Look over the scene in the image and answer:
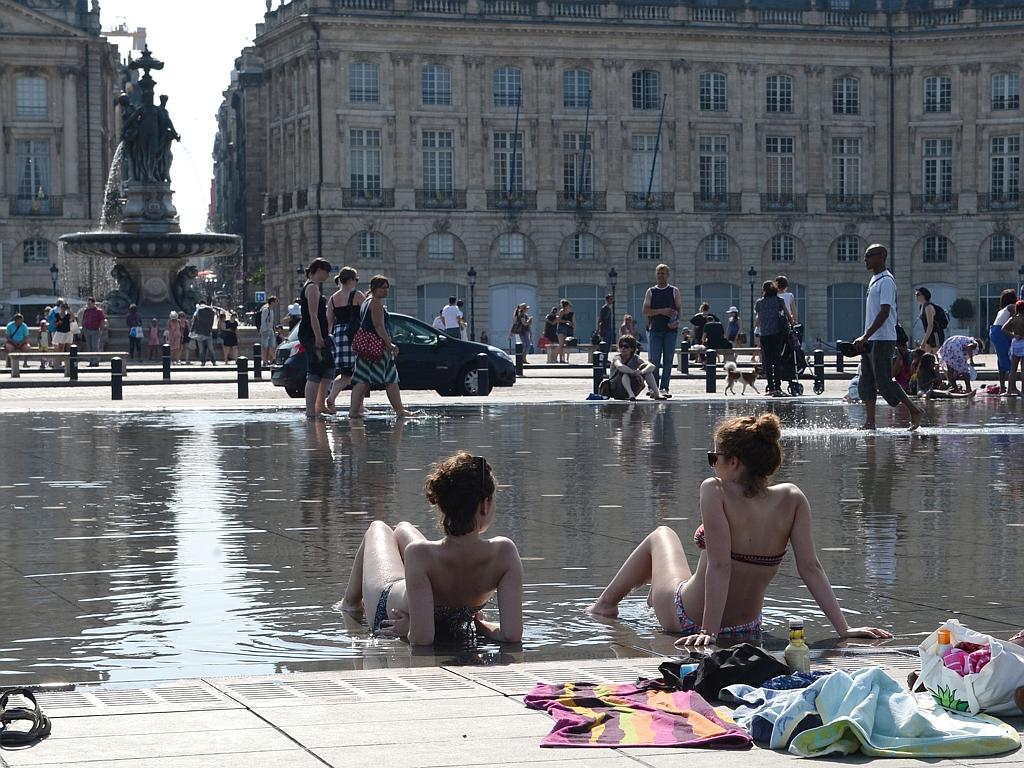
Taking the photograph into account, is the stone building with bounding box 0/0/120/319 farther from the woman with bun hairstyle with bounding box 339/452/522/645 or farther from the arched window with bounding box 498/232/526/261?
the woman with bun hairstyle with bounding box 339/452/522/645

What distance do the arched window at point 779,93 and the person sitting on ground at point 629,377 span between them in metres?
56.5

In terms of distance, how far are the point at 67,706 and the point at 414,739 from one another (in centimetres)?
119

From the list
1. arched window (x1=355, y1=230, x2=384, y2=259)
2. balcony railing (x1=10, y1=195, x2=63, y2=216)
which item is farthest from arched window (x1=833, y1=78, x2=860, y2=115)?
balcony railing (x1=10, y1=195, x2=63, y2=216)

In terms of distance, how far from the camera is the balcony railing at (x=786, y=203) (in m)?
82.5

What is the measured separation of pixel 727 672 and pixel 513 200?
242 ft

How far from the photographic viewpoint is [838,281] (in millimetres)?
83562

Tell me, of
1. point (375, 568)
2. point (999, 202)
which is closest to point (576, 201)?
point (999, 202)

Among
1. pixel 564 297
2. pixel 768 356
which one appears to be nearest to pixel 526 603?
pixel 768 356

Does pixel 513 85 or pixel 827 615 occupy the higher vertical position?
pixel 513 85

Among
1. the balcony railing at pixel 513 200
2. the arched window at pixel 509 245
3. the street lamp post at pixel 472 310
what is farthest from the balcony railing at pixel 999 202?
the street lamp post at pixel 472 310

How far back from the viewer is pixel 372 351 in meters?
21.7

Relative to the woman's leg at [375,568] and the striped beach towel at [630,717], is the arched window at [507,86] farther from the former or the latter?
the striped beach towel at [630,717]

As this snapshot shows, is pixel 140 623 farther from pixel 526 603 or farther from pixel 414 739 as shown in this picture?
pixel 414 739

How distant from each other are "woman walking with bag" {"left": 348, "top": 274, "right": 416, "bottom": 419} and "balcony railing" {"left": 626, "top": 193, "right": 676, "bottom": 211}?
59482mm
